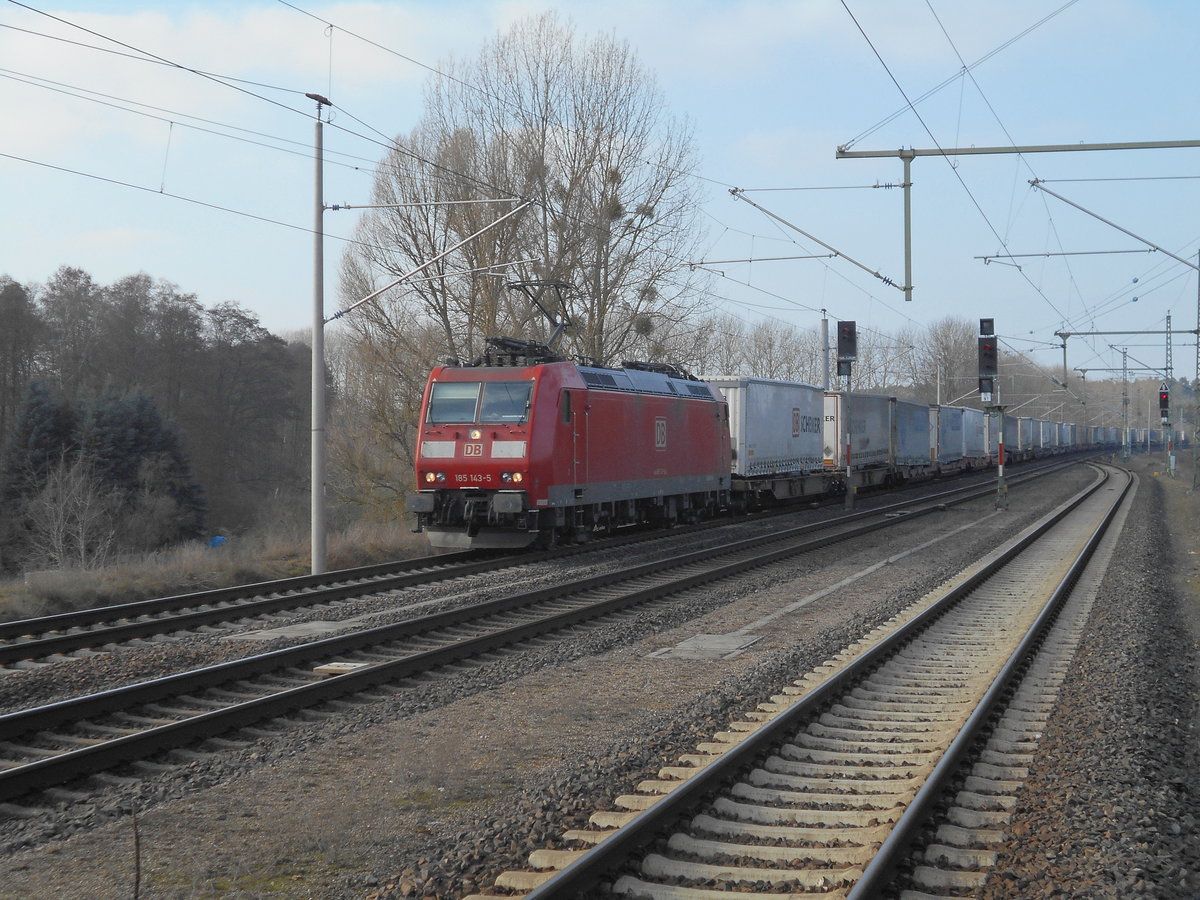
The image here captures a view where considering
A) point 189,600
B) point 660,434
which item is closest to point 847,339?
point 660,434

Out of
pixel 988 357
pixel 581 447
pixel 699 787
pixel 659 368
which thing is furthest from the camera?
pixel 988 357

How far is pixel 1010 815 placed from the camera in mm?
5645

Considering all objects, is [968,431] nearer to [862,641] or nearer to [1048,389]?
[862,641]

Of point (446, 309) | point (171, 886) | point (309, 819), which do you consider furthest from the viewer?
point (446, 309)

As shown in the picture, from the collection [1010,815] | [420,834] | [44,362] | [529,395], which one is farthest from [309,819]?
[44,362]

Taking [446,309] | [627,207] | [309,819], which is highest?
[627,207]

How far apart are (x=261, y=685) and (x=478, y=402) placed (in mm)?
9081

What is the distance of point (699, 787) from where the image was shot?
18.9 ft

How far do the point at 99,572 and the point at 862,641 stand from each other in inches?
407

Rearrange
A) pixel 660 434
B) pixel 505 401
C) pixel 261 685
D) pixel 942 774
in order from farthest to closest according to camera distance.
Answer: pixel 660 434 < pixel 505 401 < pixel 261 685 < pixel 942 774

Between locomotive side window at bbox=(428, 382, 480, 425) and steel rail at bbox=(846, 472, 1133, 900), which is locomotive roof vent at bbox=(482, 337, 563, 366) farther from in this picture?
steel rail at bbox=(846, 472, 1133, 900)

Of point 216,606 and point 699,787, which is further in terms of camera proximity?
point 216,606

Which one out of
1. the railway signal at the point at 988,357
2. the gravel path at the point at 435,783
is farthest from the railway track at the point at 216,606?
the railway signal at the point at 988,357

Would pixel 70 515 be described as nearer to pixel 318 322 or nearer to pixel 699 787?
pixel 318 322
